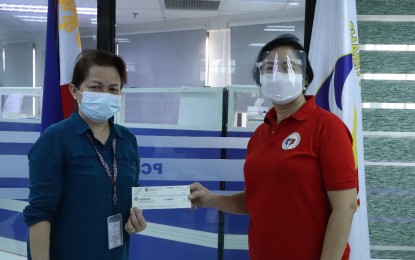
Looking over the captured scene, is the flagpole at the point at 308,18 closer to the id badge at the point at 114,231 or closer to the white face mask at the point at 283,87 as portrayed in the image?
the white face mask at the point at 283,87

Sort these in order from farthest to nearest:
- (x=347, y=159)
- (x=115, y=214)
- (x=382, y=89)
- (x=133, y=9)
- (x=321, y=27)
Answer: (x=133, y=9) < (x=382, y=89) < (x=321, y=27) < (x=115, y=214) < (x=347, y=159)

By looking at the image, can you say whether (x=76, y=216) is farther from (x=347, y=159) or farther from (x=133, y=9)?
(x=133, y=9)

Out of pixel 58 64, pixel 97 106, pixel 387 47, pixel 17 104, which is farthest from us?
pixel 17 104

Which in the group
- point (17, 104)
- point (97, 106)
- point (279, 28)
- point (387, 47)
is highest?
point (279, 28)

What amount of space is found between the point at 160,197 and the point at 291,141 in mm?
597

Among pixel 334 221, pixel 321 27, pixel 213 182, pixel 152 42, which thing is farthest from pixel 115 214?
pixel 152 42

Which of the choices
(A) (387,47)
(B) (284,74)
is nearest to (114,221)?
(B) (284,74)

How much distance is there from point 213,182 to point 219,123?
1.52 ft

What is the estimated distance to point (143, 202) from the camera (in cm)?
134

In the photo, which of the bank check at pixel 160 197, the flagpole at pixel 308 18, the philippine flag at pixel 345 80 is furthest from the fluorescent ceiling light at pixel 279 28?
the bank check at pixel 160 197

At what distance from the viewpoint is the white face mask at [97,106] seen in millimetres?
1224

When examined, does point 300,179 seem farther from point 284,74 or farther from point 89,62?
point 89,62

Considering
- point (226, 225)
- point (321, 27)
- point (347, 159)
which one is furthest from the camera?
point (226, 225)

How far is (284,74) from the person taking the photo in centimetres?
127
